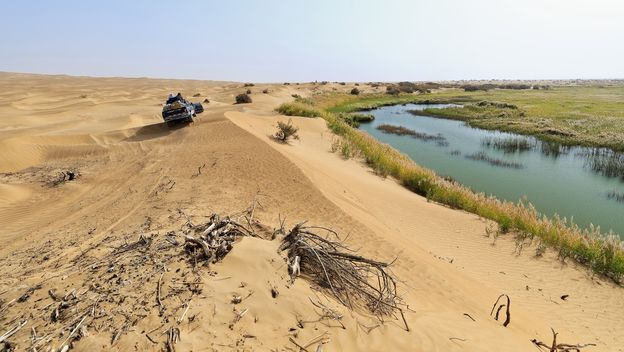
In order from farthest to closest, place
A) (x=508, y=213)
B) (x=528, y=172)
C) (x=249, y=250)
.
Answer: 1. (x=528, y=172)
2. (x=508, y=213)
3. (x=249, y=250)

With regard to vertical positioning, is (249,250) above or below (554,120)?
below

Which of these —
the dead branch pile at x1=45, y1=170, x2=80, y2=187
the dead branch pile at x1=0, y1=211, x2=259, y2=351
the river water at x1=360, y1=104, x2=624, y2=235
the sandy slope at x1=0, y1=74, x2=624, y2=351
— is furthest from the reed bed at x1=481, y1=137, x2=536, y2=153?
the dead branch pile at x1=0, y1=211, x2=259, y2=351

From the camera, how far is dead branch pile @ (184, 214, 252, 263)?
4902 mm

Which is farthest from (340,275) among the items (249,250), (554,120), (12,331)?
(554,120)

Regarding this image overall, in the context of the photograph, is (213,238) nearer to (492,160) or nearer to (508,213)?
(508,213)

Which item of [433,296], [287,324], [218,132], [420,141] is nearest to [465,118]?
[420,141]

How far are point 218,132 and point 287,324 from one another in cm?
1294

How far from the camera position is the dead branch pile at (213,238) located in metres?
4.90

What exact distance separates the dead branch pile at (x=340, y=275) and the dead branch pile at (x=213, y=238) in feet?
2.59

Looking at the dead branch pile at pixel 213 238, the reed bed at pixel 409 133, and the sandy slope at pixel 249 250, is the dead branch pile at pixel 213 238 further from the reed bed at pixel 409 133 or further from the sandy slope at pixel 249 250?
the reed bed at pixel 409 133

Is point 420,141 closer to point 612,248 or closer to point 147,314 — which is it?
point 612,248

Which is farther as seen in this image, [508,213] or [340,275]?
[508,213]

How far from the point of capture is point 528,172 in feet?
61.9

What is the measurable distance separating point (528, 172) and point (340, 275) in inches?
689
